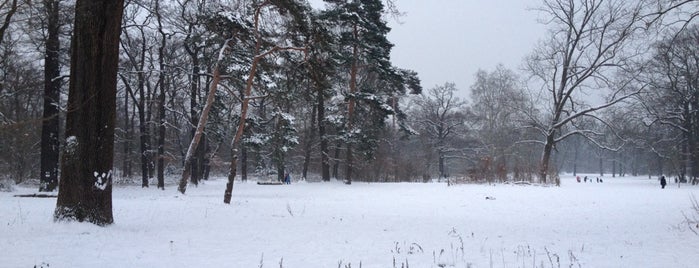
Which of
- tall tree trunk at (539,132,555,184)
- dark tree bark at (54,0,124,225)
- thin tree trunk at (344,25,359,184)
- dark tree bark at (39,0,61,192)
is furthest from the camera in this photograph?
thin tree trunk at (344,25,359,184)

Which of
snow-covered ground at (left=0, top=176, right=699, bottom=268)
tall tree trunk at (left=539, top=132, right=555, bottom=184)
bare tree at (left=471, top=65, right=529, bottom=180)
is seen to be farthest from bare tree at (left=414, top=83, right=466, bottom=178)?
snow-covered ground at (left=0, top=176, right=699, bottom=268)

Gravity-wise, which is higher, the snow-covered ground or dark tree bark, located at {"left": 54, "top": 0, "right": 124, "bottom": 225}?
dark tree bark, located at {"left": 54, "top": 0, "right": 124, "bottom": 225}

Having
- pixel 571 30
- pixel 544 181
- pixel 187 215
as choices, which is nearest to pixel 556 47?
pixel 571 30

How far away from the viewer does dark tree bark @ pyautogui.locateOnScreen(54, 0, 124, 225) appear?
24.2 feet

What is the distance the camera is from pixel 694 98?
35.1 meters

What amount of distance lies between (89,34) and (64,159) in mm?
1941

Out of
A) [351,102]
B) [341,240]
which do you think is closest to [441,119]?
[351,102]

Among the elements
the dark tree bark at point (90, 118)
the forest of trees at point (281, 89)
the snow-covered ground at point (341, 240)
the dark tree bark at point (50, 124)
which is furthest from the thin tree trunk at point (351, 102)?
the dark tree bark at point (90, 118)

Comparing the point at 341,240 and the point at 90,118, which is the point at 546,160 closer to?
the point at 341,240

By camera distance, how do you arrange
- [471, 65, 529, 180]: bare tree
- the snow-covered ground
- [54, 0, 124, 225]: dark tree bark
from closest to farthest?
the snow-covered ground < [54, 0, 124, 225]: dark tree bark < [471, 65, 529, 180]: bare tree

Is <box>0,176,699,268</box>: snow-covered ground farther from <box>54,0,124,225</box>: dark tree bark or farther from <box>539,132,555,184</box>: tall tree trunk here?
<box>539,132,555,184</box>: tall tree trunk

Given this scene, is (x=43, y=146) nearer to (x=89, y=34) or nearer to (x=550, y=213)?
(x=89, y=34)

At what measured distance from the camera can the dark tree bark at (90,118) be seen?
739cm

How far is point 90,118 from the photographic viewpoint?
24.5 ft
